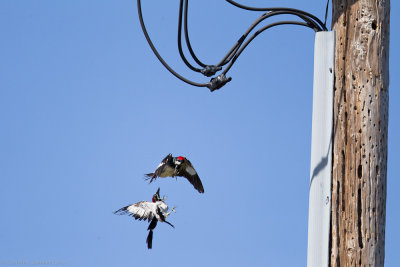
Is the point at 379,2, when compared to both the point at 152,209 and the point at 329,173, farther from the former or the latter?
the point at 152,209

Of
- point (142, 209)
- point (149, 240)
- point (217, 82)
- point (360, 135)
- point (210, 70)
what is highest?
point (210, 70)

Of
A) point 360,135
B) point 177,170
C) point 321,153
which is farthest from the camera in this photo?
point 177,170

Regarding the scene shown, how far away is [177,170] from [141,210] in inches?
25.6

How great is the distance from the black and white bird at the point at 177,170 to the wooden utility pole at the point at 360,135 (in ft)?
6.55

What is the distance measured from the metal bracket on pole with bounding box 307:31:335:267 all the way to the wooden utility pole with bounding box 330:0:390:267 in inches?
1.5

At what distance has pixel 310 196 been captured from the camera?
3.77 meters

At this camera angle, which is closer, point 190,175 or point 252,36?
point 252,36

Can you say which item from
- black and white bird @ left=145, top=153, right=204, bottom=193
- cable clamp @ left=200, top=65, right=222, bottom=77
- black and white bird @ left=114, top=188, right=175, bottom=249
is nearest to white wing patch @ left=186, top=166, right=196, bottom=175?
black and white bird @ left=145, top=153, right=204, bottom=193

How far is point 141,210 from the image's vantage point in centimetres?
504

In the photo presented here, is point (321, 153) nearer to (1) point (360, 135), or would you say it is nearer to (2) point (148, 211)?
(1) point (360, 135)

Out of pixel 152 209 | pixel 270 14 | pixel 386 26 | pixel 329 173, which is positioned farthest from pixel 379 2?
pixel 152 209

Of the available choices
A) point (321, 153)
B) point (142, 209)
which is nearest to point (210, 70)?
point (321, 153)

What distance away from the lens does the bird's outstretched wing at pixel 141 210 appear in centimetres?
499

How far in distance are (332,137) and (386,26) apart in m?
0.80
